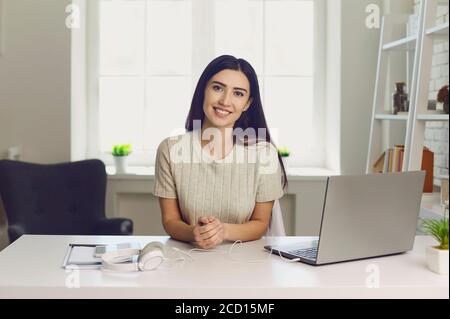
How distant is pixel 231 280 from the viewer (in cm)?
148

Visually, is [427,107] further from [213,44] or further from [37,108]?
[37,108]

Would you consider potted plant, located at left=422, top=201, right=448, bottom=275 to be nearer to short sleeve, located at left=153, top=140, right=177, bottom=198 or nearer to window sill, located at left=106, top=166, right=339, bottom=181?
short sleeve, located at left=153, top=140, right=177, bottom=198

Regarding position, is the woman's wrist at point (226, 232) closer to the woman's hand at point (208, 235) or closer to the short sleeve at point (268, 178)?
the woman's hand at point (208, 235)

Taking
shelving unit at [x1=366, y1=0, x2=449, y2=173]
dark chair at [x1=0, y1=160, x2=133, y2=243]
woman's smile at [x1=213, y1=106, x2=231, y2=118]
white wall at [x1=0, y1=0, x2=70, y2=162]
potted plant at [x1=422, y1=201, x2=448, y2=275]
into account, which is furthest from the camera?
white wall at [x1=0, y1=0, x2=70, y2=162]

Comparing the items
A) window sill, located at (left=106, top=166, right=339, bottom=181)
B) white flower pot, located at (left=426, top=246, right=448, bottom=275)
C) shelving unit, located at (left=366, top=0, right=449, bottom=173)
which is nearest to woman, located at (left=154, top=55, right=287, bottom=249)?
white flower pot, located at (left=426, top=246, right=448, bottom=275)

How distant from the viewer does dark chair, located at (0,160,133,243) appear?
10.3ft

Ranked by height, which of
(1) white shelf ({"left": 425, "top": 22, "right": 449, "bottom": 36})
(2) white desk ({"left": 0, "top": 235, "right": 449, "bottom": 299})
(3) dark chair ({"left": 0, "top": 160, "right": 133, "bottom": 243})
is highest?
(1) white shelf ({"left": 425, "top": 22, "right": 449, "bottom": 36})

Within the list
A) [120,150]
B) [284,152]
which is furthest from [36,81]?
[284,152]

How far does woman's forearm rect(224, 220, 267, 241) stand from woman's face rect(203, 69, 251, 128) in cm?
37

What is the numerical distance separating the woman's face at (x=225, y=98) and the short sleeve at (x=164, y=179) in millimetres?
198

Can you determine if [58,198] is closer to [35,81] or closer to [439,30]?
[35,81]

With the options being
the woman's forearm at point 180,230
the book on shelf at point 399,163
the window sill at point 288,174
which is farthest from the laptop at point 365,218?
the window sill at point 288,174
